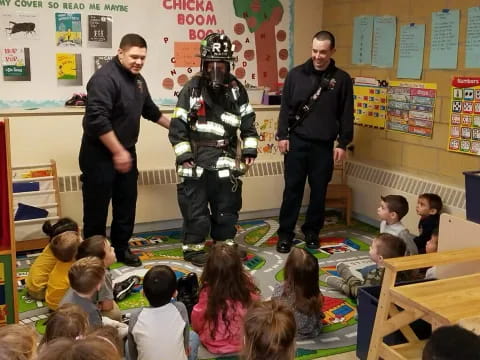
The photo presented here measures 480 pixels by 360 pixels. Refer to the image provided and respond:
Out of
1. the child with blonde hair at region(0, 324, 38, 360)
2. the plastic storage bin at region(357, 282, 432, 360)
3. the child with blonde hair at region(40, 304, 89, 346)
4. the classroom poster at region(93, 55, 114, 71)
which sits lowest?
the plastic storage bin at region(357, 282, 432, 360)

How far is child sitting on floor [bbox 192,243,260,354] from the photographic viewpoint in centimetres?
263

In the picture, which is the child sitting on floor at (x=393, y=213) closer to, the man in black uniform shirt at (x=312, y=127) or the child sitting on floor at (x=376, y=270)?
the child sitting on floor at (x=376, y=270)

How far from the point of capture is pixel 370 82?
4.75 meters

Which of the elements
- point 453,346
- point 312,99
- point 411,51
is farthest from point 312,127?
point 453,346

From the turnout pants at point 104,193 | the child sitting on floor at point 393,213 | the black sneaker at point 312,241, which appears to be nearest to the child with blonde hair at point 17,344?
the turnout pants at point 104,193

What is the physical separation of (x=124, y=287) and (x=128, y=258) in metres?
0.50

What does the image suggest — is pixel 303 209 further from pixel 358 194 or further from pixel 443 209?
pixel 443 209

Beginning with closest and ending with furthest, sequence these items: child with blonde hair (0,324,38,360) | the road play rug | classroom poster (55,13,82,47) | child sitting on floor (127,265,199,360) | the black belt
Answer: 1. child with blonde hair (0,324,38,360)
2. child sitting on floor (127,265,199,360)
3. the road play rug
4. the black belt
5. classroom poster (55,13,82,47)

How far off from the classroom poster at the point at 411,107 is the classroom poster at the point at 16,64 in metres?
2.84

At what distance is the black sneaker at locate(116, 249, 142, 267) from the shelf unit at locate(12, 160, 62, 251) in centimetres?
59

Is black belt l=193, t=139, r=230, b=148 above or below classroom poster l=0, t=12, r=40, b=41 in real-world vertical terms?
below

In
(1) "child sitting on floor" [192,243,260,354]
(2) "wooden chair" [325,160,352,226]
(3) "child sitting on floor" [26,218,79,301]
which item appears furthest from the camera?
(2) "wooden chair" [325,160,352,226]

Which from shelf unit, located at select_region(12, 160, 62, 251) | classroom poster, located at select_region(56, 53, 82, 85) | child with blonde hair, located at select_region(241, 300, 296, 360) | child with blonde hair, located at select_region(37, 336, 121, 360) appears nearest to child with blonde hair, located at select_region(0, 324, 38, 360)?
child with blonde hair, located at select_region(37, 336, 121, 360)

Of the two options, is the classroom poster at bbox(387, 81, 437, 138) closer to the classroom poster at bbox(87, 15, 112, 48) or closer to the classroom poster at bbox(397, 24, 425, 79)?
the classroom poster at bbox(397, 24, 425, 79)
